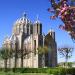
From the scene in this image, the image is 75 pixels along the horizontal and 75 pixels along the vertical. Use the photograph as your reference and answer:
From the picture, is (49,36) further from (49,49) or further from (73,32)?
(73,32)

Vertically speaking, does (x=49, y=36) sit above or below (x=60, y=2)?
above

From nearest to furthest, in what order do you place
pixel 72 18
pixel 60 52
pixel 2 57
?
pixel 72 18 < pixel 60 52 < pixel 2 57

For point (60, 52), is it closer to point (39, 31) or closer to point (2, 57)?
point (2, 57)

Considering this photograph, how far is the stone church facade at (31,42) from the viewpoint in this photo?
87.9 m

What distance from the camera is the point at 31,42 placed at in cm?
9038

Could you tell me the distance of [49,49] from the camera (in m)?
91.4

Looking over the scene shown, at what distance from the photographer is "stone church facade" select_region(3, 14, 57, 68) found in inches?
3460

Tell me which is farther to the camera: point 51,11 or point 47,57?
point 47,57

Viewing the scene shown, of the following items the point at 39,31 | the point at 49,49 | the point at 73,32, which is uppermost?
the point at 39,31

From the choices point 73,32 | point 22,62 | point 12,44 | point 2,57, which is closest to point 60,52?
point 2,57

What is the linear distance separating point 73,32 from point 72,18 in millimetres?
946

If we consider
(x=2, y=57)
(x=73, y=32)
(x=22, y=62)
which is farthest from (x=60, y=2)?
(x=22, y=62)

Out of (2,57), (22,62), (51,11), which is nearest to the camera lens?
(51,11)

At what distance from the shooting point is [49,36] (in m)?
98.7
